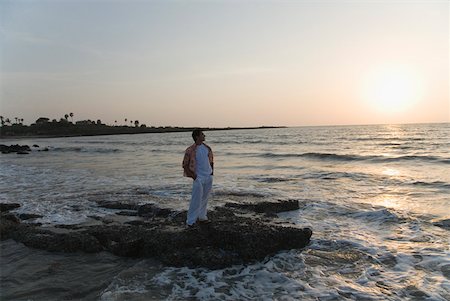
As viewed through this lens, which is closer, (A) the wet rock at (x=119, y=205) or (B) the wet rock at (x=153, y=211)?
(B) the wet rock at (x=153, y=211)

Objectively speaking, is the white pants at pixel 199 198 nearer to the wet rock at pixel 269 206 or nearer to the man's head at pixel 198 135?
the man's head at pixel 198 135

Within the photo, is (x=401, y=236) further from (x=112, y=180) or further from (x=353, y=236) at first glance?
(x=112, y=180)

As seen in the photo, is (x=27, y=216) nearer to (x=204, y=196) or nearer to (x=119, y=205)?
(x=119, y=205)

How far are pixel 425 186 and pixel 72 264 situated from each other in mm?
14690

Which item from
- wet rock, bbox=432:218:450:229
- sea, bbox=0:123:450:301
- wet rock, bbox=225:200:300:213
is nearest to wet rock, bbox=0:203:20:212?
sea, bbox=0:123:450:301

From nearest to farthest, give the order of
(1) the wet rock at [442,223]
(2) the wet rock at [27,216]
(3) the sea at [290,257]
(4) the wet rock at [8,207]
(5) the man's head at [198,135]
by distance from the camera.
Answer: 1. (3) the sea at [290,257]
2. (5) the man's head at [198,135]
3. (1) the wet rock at [442,223]
4. (2) the wet rock at [27,216]
5. (4) the wet rock at [8,207]

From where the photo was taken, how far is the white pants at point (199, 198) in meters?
8.02

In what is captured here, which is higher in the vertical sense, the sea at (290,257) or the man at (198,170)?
the man at (198,170)

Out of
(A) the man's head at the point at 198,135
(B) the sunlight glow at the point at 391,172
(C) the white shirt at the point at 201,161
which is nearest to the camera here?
(A) the man's head at the point at 198,135

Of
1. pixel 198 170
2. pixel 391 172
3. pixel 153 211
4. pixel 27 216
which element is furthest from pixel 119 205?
pixel 391 172

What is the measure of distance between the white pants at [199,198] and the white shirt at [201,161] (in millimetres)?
127

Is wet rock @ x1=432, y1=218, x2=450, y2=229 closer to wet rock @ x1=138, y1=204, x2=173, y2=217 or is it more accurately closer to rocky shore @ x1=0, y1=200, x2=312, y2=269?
rocky shore @ x1=0, y1=200, x2=312, y2=269

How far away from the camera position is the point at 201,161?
8.05 metres

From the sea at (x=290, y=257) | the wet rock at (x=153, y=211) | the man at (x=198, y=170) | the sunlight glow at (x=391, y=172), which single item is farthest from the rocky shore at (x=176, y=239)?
the sunlight glow at (x=391, y=172)
